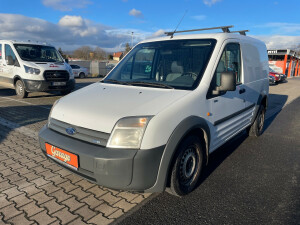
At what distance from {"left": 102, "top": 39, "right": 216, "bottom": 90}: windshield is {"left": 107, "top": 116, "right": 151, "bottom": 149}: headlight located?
0.85 metres

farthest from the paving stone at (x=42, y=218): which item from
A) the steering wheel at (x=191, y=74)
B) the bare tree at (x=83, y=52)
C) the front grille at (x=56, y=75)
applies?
the bare tree at (x=83, y=52)

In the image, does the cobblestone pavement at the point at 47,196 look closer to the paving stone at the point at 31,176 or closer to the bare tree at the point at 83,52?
the paving stone at the point at 31,176

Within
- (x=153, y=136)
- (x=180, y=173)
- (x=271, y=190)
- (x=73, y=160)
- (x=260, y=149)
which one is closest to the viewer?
(x=153, y=136)

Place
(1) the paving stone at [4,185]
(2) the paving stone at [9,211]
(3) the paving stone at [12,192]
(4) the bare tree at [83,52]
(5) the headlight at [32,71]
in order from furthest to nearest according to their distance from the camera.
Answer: (4) the bare tree at [83,52] → (5) the headlight at [32,71] → (1) the paving stone at [4,185] → (3) the paving stone at [12,192] → (2) the paving stone at [9,211]

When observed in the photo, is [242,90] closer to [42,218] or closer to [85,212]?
[85,212]

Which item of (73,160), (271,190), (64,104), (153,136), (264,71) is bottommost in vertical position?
(271,190)

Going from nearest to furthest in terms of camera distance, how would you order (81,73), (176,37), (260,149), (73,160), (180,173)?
1. (73,160)
2. (180,173)
3. (176,37)
4. (260,149)
5. (81,73)

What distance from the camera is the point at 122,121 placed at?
7.11 ft

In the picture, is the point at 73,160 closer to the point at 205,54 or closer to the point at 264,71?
the point at 205,54

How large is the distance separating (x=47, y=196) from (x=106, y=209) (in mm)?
767

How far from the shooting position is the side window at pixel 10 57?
27.3 feet

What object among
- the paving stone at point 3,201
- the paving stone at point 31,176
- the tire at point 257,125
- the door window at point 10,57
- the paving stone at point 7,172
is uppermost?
the door window at point 10,57

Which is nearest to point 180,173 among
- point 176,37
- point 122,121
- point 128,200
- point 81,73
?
point 128,200

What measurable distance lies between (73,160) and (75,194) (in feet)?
2.20
